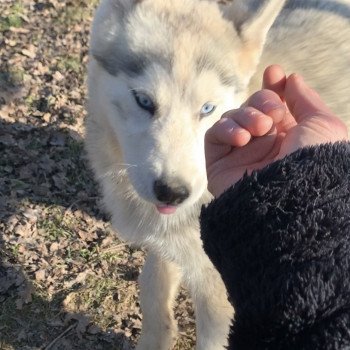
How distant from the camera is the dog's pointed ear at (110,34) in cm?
260

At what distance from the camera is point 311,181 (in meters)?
1.45

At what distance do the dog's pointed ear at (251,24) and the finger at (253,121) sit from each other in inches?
39.9

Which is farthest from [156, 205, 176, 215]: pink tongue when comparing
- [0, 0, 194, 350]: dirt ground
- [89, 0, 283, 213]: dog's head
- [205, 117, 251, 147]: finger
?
[0, 0, 194, 350]: dirt ground

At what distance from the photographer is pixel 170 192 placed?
90.0 inches

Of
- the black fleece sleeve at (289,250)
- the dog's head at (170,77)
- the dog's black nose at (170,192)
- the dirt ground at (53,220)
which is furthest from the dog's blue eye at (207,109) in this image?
the dirt ground at (53,220)

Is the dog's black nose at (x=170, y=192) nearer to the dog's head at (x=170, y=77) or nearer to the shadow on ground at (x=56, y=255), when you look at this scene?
the dog's head at (x=170, y=77)

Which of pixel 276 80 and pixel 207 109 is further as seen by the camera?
pixel 207 109

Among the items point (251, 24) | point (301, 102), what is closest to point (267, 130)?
point (301, 102)

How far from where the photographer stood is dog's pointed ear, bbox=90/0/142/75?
2.60 metres

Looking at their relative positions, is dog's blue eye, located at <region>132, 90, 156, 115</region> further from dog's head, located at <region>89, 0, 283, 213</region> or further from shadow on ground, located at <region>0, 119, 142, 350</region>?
shadow on ground, located at <region>0, 119, 142, 350</region>

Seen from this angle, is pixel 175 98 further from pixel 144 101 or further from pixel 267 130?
pixel 267 130

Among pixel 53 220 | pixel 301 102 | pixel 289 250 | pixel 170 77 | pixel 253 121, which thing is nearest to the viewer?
pixel 289 250

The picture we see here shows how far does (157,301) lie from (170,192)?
1.07 metres

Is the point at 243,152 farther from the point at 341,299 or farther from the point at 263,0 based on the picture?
the point at 263,0
